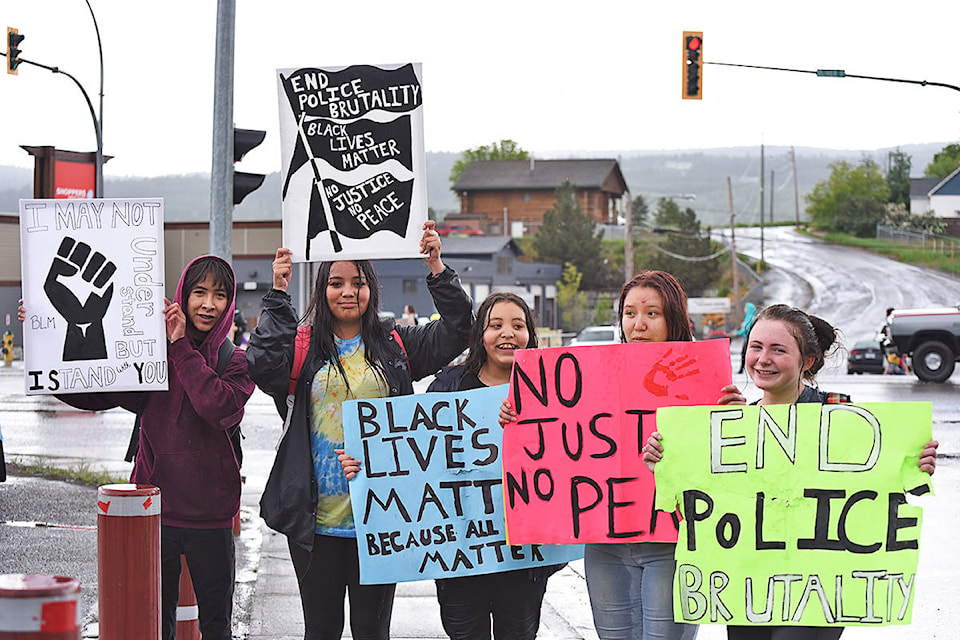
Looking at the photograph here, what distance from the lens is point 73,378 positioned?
534cm

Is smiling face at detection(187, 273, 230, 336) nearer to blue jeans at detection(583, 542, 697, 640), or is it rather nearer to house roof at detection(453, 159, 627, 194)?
blue jeans at detection(583, 542, 697, 640)

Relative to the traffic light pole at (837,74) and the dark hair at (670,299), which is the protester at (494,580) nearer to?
the dark hair at (670,299)

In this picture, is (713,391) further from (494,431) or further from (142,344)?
(142,344)

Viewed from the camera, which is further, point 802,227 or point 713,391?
point 802,227

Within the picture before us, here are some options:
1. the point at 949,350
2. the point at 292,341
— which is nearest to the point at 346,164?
the point at 292,341

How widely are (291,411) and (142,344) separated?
87 cm

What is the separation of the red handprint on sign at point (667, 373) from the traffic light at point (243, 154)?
18.1ft

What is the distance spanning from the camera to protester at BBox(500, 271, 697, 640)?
433 cm

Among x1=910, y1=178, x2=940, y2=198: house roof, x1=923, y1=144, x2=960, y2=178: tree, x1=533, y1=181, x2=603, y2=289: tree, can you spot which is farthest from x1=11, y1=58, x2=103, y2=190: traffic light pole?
x1=923, y1=144, x2=960, y2=178: tree

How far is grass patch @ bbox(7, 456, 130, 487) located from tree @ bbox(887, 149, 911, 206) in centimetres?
10883

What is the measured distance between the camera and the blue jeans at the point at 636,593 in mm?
4301

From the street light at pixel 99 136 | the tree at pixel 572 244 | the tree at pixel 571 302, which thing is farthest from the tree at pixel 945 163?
the street light at pixel 99 136

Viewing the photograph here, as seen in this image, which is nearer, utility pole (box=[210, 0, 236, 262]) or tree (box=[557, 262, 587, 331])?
utility pole (box=[210, 0, 236, 262])

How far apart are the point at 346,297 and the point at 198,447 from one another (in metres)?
0.98
